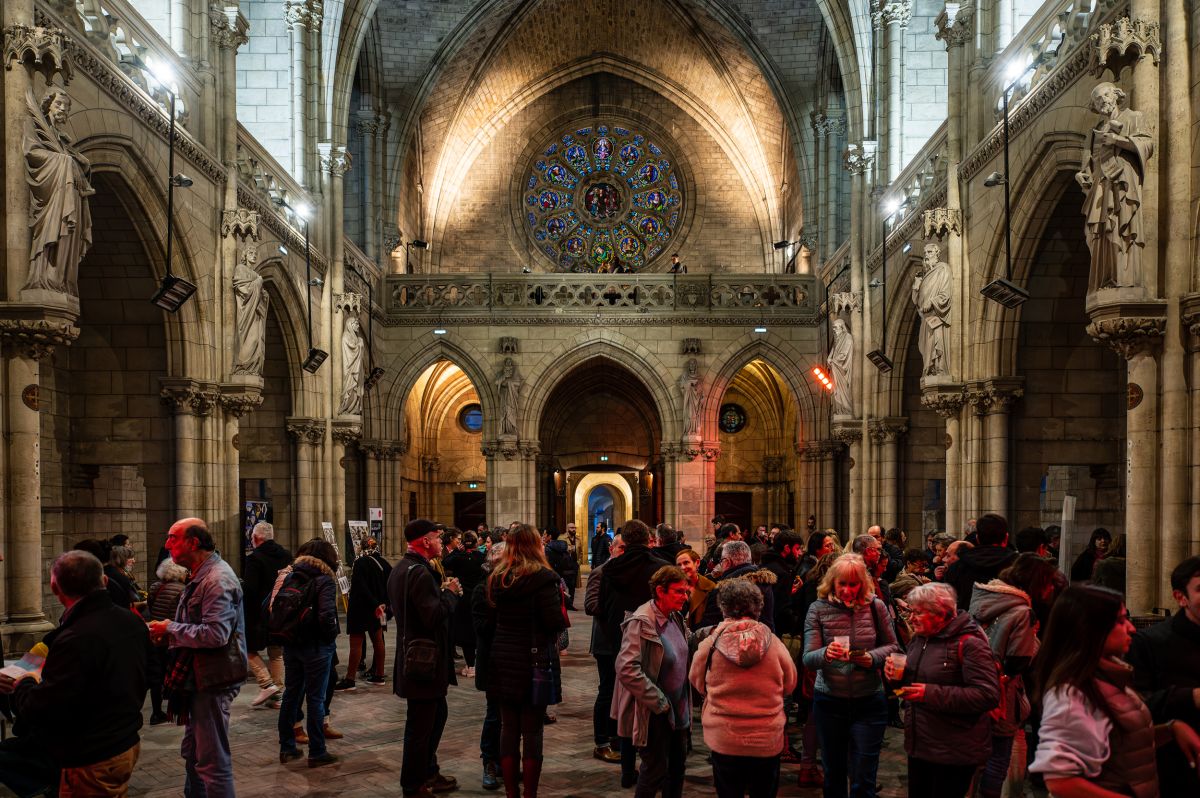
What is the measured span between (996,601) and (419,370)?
20.2 m

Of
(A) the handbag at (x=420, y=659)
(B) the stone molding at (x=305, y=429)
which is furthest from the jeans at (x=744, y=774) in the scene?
(B) the stone molding at (x=305, y=429)

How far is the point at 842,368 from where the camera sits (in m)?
19.1

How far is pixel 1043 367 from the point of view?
42.6 ft

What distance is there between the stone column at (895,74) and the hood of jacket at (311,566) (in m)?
13.2

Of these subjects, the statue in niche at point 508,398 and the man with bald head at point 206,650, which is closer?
the man with bald head at point 206,650

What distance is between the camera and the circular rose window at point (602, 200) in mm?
31250

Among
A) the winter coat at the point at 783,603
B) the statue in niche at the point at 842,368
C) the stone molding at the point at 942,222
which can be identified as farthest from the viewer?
the statue in niche at the point at 842,368

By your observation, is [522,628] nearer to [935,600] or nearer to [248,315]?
[935,600]

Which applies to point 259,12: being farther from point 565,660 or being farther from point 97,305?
point 565,660

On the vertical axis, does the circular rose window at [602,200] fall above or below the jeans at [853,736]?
above

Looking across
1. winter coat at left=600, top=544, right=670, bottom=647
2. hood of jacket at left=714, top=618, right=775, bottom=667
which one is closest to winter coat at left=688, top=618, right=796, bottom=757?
hood of jacket at left=714, top=618, right=775, bottom=667

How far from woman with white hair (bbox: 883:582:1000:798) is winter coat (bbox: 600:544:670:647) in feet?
7.89

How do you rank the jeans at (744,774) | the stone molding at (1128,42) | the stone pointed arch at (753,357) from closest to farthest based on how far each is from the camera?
1. the jeans at (744,774)
2. the stone molding at (1128,42)
3. the stone pointed arch at (753,357)

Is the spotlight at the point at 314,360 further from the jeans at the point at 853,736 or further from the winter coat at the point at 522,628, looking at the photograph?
the jeans at the point at 853,736
